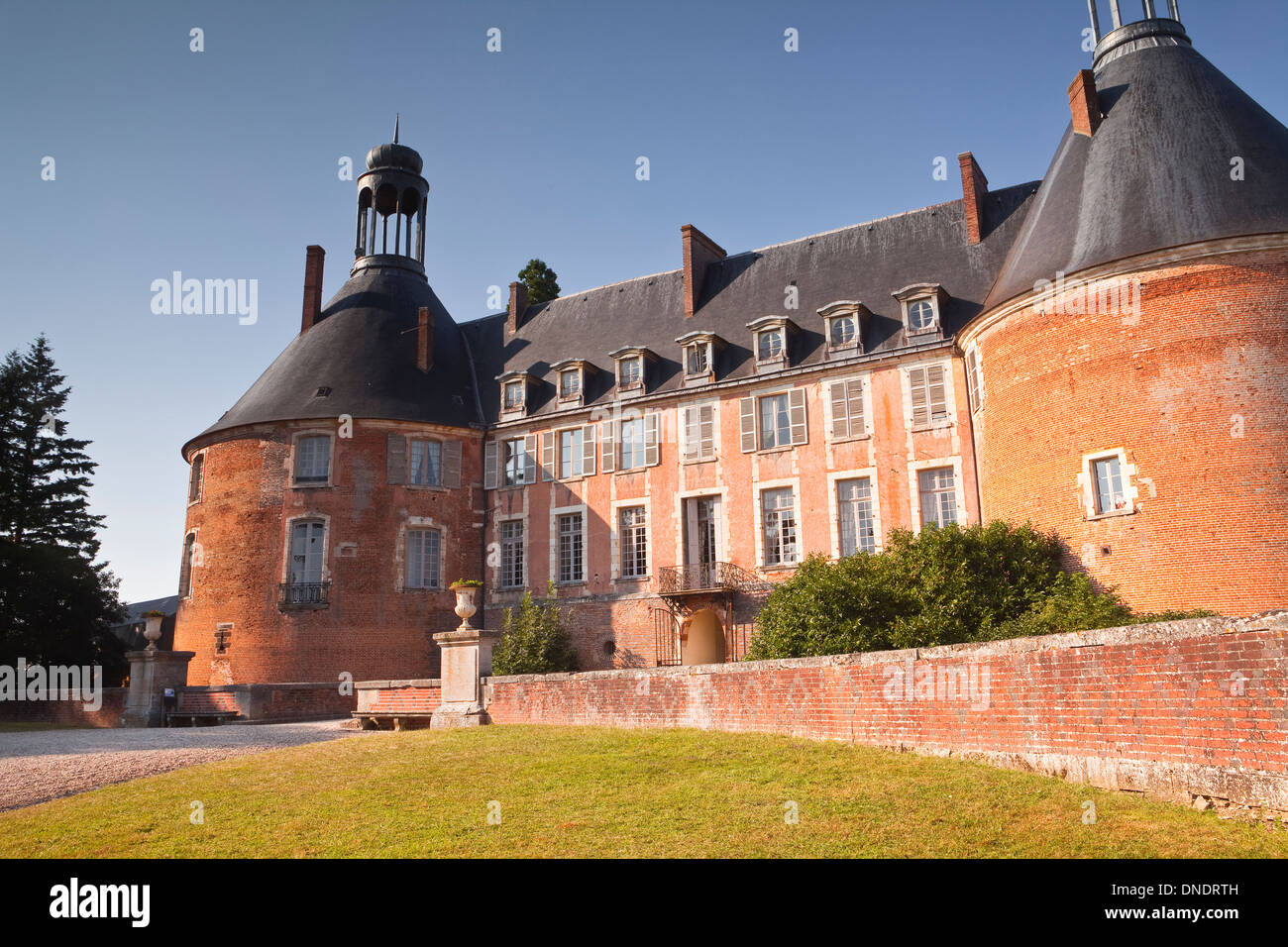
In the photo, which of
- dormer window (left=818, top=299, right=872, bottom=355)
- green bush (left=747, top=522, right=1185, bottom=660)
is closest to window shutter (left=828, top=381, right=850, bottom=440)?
dormer window (left=818, top=299, right=872, bottom=355)

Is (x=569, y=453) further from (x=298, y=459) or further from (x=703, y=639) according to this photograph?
(x=298, y=459)

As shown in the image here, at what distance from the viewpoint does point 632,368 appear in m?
26.1

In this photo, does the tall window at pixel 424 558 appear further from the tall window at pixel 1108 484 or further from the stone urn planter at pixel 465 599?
the tall window at pixel 1108 484

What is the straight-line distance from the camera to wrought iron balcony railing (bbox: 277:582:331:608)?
2534 centimetres

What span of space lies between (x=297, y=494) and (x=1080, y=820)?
22826 millimetres

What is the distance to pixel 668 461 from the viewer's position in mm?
24781

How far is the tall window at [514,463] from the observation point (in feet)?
89.3

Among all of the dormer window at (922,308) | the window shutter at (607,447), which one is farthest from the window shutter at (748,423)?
the dormer window at (922,308)

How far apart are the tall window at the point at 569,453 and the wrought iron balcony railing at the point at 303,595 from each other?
677cm

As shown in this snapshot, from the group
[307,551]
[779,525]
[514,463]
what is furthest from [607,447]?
[307,551]

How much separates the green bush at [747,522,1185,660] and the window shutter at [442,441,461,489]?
11.8 m
